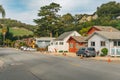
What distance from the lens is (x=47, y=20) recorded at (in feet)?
385

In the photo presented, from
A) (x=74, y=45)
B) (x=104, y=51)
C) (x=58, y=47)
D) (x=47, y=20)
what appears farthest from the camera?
(x=47, y=20)

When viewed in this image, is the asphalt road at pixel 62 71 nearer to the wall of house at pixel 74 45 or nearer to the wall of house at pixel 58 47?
the wall of house at pixel 74 45

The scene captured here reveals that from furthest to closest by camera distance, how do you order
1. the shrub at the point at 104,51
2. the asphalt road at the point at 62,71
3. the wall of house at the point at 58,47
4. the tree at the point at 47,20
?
the tree at the point at 47,20 → the wall of house at the point at 58,47 → the shrub at the point at 104,51 → the asphalt road at the point at 62,71

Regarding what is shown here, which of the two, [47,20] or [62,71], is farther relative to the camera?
[47,20]

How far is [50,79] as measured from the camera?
676 inches

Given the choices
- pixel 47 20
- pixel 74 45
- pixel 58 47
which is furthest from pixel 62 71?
pixel 47 20

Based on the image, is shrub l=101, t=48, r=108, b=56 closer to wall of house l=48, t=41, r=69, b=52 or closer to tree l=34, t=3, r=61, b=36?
wall of house l=48, t=41, r=69, b=52

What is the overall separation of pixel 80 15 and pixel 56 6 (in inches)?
1102

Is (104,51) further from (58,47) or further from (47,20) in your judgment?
(47,20)

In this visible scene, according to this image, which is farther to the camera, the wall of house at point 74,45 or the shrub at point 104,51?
the wall of house at point 74,45

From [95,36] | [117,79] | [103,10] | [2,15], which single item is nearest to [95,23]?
[103,10]

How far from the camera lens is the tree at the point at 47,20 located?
117 m

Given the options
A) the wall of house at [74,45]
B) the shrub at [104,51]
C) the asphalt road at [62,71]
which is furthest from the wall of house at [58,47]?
the asphalt road at [62,71]

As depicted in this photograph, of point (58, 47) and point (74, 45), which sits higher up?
point (74, 45)
